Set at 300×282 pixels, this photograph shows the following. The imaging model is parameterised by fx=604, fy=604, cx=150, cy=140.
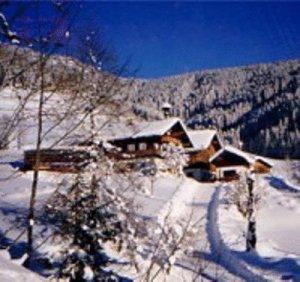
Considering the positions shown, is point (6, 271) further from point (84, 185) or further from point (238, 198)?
point (238, 198)

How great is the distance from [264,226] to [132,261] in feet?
66.5

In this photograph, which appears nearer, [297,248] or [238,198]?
[297,248]

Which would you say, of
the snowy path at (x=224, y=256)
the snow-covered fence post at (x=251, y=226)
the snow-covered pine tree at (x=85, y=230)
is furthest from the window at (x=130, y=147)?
the snow-covered pine tree at (x=85, y=230)

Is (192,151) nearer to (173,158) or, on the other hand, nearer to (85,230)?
(173,158)

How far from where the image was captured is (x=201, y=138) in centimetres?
7650

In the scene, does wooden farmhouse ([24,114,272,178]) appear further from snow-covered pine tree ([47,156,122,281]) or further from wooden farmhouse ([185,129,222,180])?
snow-covered pine tree ([47,156,122,281])

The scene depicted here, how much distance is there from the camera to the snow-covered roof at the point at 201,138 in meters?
73.2

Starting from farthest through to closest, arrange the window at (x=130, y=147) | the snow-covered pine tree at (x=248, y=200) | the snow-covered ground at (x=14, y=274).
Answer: the window at (x=130, y=147), the snow-covered pine tree at (x=248, y=200), the snow-covered ground at (x=14, y=274)

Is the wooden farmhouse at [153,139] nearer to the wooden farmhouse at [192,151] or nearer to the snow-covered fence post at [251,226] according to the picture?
the wooden farmhouse at [192,151]

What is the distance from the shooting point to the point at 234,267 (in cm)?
2323

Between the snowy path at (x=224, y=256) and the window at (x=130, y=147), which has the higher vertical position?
the window at (x=130, y=147)

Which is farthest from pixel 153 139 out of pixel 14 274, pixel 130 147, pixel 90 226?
pixel 14 274

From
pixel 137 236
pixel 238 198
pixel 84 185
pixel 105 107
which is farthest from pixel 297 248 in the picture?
pixel 105 107

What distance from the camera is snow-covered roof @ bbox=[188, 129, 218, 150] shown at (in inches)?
2884
